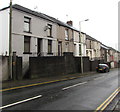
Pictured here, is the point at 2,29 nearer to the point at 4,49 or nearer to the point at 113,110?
the point at 4,49

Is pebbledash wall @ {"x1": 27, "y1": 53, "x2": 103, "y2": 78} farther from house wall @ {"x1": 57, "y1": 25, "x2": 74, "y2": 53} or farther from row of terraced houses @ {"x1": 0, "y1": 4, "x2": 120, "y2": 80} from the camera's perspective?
house wall @ {"x1": 57, "y1": 25, "x2": 74, "y2": 53}

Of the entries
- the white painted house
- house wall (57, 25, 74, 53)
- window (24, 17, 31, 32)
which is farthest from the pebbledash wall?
window (24, 17, 31, 32)

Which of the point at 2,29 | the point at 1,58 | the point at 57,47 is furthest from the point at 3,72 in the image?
the point at 57,47

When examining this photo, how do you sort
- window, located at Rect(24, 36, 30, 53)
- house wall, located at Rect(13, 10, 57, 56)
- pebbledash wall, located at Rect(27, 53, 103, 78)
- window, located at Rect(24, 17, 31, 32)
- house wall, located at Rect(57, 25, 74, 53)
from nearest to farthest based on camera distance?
pebbledash wall, located at Rect(27, 53, 103, 78), house wall, located at Rect(13, 10, 57, 56), window, located at Rect(24, 36, 30, 53), window, located at Rect(24, 17, 31, 32), house wall, located at Rect(57, 25, 74, 53)

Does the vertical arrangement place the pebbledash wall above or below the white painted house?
below

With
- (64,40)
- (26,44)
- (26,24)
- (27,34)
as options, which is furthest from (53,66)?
(64,40)

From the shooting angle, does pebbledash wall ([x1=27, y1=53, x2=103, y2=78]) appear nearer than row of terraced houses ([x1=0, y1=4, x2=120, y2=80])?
Yes

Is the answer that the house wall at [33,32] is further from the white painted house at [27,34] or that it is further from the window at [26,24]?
the window at [26,24]

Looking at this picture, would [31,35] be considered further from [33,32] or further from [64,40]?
[64,40]

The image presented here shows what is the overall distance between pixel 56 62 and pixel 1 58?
8.34 m

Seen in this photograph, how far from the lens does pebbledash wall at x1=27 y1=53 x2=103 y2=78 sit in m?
14.7

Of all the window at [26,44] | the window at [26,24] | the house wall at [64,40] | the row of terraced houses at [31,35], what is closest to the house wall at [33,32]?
the row of terraced houses at [31,35]

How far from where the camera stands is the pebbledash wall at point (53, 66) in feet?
48.3

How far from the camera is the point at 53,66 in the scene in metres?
17.7
